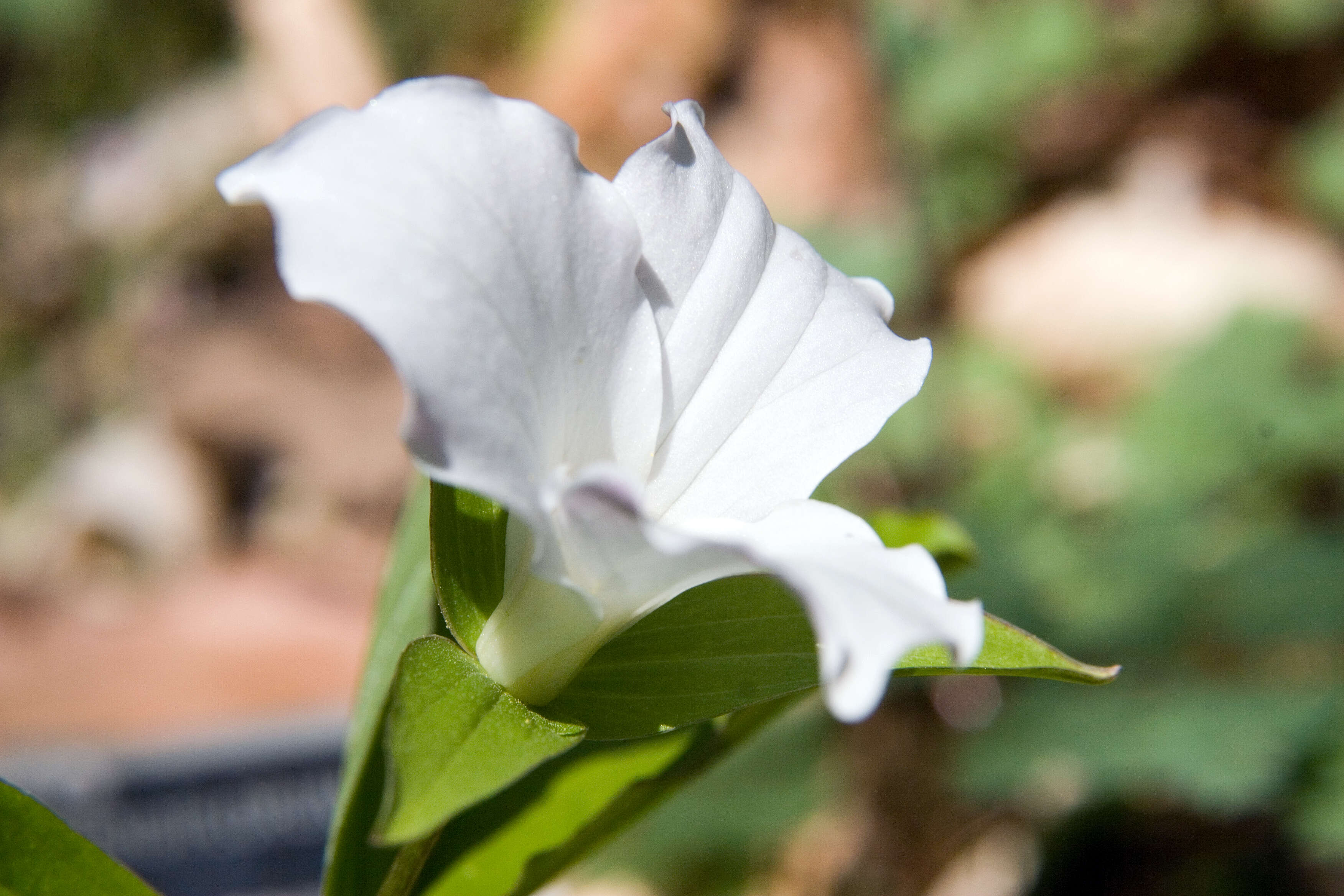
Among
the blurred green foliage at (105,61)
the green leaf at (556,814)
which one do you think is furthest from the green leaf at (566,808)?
the blurred green foliage at (105,61)

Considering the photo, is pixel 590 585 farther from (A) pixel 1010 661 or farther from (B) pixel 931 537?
(B) pixel 931 537

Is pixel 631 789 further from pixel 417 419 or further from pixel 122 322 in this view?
pixel 122 322

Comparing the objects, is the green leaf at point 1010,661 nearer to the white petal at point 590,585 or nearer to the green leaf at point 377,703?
the white petal at point 590,585

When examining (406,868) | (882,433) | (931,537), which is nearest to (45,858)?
(406,868)

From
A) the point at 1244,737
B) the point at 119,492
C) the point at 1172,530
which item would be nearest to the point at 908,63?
the point at 1172,530

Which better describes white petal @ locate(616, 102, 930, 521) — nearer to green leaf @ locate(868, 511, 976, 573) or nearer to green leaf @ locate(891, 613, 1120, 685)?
green leaf @ locate(891, 613, 1120, 685)

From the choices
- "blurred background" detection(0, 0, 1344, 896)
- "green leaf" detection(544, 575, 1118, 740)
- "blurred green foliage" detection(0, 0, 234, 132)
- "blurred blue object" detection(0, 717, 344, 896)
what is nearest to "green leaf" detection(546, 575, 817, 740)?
"green leaf" detection(544, 575, 1118, 740)
